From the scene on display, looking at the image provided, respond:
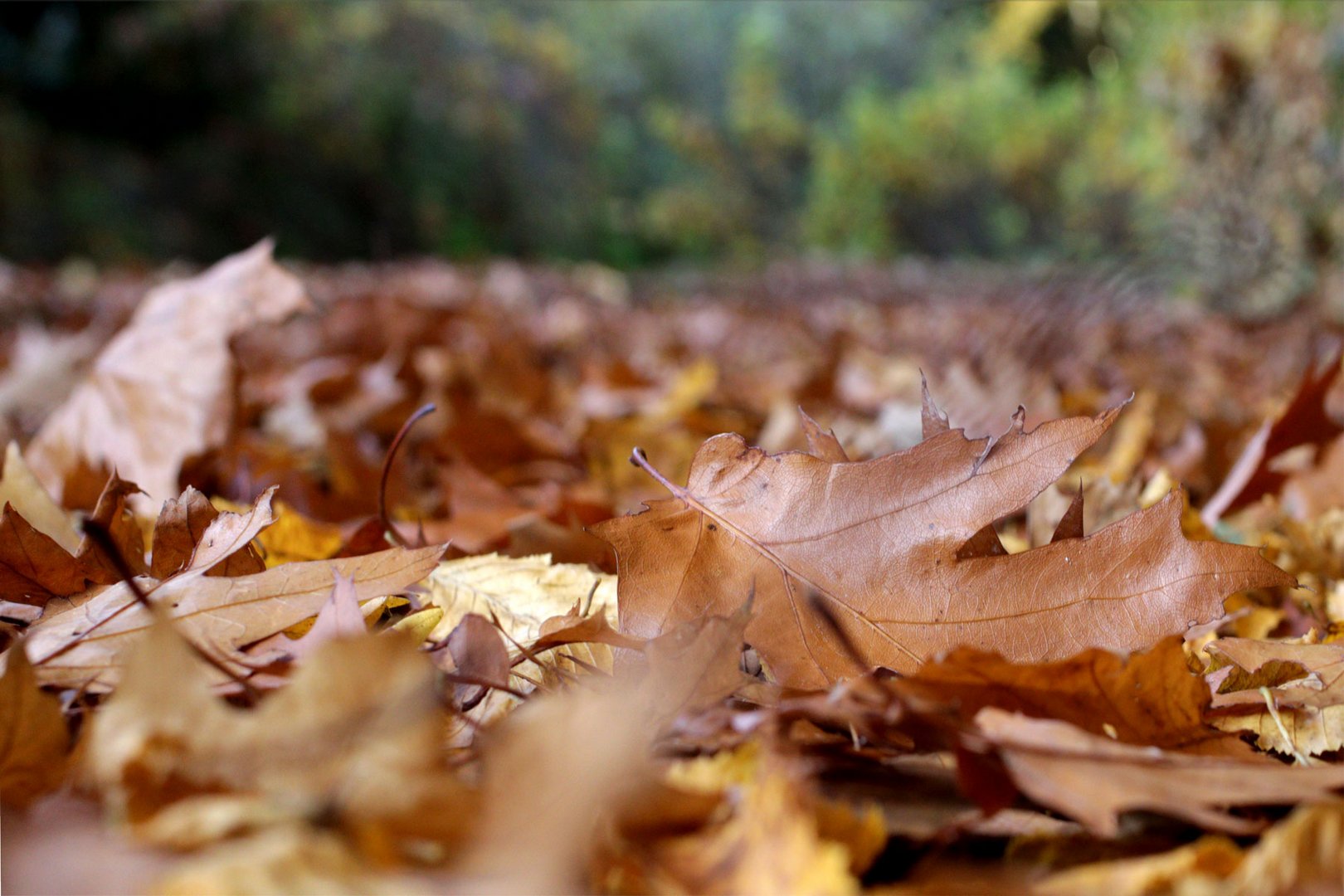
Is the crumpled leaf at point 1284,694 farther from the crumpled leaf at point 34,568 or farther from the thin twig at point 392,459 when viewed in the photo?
the crumpled leaf at point 34,568

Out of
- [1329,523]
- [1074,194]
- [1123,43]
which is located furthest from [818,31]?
[1329,523]

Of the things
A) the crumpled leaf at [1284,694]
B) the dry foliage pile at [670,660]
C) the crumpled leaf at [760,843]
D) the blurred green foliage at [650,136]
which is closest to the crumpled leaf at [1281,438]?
the dry foliage pile at [670,660]

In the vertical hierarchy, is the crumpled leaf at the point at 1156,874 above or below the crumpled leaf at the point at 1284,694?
above

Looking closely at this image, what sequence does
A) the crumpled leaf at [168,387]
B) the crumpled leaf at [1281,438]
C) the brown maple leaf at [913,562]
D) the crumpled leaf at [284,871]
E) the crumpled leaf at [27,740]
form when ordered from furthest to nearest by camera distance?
1. the crumpled leaf at [168,387]
2. the crumpled leaf at [1281,438]
3. the brown maple leaf at [913,562]
4. the crumpled leaf at [27,740]
5. the crumpled leaf at [284,871]

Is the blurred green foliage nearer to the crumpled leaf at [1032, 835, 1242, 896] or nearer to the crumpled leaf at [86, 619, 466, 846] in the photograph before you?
the crumpled leaf at [1032, 835, 1242, 896]

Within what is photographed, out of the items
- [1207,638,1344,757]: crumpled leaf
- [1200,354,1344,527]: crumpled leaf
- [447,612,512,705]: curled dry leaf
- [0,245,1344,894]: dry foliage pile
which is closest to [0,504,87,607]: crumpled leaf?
[0,245,1344,894]: dry foliage pile
